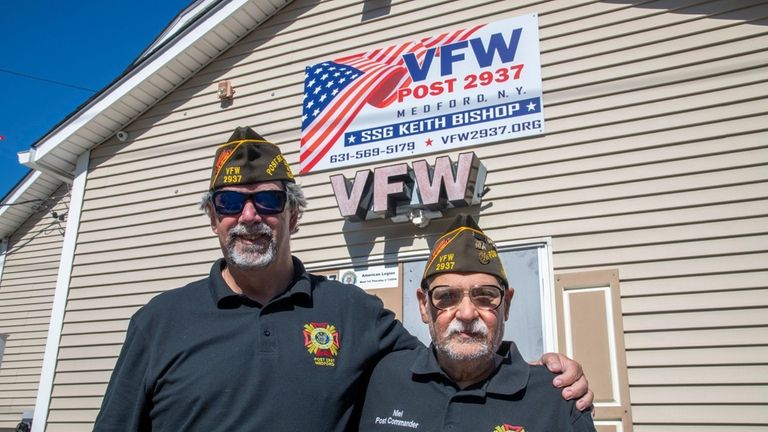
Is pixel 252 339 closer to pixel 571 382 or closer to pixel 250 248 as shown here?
pixel 250 248

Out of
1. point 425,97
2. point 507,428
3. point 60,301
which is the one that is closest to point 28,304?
point 60,301

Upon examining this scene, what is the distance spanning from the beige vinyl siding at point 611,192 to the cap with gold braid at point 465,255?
2.73m

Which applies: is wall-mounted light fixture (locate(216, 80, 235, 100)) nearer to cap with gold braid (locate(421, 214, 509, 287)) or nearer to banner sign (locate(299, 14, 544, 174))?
banner sign (locate(299, 14, 544, 174))

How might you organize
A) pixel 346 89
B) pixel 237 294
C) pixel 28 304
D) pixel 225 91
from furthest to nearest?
pixel 28 304, pixel 225 91, pixel 346 89, pixel 237 294

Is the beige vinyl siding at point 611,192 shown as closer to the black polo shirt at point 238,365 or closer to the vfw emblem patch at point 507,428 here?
the vfw emblem patch at point 507,428

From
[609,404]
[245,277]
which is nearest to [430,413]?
[245,277]

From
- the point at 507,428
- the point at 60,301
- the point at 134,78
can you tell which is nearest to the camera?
the point at 507,428

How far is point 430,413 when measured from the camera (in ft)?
6.21

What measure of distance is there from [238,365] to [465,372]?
75cm

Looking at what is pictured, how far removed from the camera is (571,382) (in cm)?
185

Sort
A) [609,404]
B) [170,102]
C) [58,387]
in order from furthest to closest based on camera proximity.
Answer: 1. [170,102]
2. [58,387]
3. [609,404]

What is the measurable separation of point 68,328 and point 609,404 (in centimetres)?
588

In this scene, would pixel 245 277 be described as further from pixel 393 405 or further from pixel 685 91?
pixel 685 91

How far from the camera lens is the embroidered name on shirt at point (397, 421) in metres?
1.89
